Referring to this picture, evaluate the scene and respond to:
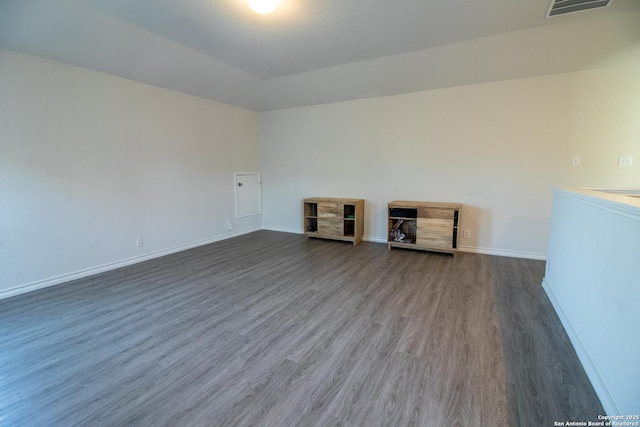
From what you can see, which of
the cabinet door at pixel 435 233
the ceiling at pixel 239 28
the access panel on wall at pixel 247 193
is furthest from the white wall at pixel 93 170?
the cabinet door at pixel 435 233

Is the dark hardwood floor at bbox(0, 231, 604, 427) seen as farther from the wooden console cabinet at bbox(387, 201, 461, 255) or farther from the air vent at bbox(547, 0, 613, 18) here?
the air vent at bbox(547, 0, 613, 18)

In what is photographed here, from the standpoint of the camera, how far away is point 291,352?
195 cm

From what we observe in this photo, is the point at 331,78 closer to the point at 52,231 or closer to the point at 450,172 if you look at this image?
the point at 450,172

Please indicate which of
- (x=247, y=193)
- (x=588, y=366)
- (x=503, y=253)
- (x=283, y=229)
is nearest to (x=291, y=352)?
(x=588, y=366)

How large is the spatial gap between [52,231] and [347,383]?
11.3ft

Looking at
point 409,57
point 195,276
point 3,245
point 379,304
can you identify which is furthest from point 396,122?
point 3,245

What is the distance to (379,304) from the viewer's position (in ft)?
8.61

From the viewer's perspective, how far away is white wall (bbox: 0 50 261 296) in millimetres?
A: 2777

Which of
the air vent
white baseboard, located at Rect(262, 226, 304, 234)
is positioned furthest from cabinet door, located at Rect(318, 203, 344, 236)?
the air vent

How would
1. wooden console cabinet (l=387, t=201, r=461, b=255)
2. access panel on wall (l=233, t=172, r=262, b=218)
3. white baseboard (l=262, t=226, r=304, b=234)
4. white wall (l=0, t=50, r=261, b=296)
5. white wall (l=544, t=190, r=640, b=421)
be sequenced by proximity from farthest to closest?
white baseboard (l=262, t=226, r=304, b=234) < access panel on wall (l=233, t=172, r=262, b=218) < wooden console cabinet (l=387, t=201, r=461, b=255) < white wall (l=0, t=50, r=261, b=296) < white wall (l=544, t=190, r=640, b=421)

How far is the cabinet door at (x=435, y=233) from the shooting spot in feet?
13.0

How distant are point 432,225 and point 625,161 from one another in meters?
2.28

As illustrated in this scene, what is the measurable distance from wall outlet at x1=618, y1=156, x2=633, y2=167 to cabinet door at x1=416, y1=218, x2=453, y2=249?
1986 millimetres

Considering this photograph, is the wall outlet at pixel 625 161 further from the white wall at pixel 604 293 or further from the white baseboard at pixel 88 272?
the white baseboard at pixel 88 272
